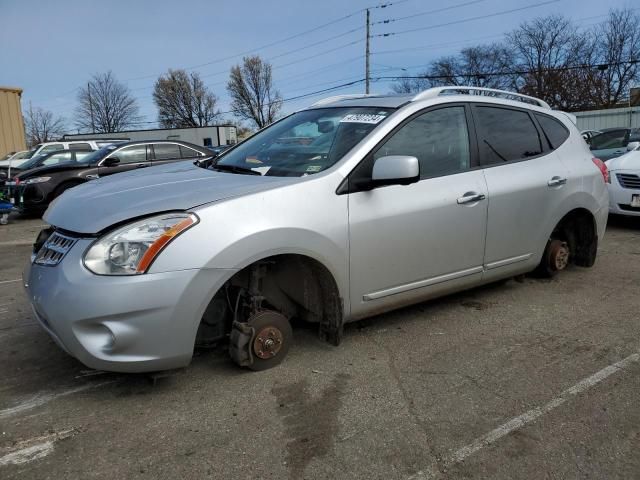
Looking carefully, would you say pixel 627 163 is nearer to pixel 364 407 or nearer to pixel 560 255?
pixel 560 255

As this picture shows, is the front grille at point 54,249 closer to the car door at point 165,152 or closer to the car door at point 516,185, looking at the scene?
the car door at point 516,185

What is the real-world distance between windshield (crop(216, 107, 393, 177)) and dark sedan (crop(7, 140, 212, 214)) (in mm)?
6780

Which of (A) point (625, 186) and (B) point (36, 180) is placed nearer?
(A) point (625, 186)

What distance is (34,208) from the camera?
10977 millimetres

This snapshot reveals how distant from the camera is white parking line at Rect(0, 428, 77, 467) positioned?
236 centimetres

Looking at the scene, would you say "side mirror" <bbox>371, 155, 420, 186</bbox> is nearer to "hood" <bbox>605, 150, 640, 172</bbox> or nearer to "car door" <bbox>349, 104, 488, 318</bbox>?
"car door" <bbox>349, 104, 488, 318</bbox>

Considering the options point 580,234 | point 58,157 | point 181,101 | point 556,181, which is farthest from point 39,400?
point 181,101

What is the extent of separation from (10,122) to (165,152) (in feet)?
60.1

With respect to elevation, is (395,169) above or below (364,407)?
above

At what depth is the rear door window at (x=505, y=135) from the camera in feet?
13.2

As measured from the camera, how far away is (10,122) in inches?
999

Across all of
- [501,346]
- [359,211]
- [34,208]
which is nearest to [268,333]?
[359,211]

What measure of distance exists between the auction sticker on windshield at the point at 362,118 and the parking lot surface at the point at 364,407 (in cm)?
147

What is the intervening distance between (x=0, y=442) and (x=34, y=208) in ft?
31.8
